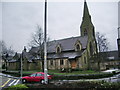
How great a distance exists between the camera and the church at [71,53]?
42375 millimetres

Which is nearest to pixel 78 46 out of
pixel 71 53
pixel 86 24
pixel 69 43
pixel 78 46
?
pixel 78 46

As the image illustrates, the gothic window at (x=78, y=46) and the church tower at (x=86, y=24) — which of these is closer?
the gothic window at (x=78, y=46)

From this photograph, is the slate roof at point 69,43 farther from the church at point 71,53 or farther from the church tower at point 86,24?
the church tower at point 86,24

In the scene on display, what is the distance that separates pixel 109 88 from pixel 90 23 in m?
49.5

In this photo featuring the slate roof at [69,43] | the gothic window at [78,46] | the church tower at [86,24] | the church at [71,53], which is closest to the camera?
the church at [71,53]

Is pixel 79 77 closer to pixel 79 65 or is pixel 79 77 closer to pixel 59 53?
pixel 79 65

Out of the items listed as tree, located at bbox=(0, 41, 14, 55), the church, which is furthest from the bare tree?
tree, located at bbox=(0, 41, 14, 55)

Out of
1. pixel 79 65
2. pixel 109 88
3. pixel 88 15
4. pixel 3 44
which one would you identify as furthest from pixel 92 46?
pixel 109 88

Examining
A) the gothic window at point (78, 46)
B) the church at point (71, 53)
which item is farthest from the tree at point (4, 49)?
the gothic window at point (78, 46)

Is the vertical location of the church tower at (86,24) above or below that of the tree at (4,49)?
above

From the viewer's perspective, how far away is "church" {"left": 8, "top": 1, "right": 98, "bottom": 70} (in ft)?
139

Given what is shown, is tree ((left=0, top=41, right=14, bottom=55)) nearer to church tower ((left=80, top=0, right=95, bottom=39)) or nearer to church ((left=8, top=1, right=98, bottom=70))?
church ((left=8, top=1, right=98, bottom=70))

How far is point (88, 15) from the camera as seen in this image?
56.8m

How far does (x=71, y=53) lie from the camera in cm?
4578
